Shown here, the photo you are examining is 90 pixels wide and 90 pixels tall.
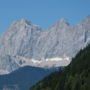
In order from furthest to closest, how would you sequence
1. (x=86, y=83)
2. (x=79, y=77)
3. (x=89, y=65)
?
(x=89, y=65)
(x=79, y=77)
(x=86, y=83)

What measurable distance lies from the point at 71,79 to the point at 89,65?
33.9 feet

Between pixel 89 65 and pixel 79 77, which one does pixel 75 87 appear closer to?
pixel 79 77

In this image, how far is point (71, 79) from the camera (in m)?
192

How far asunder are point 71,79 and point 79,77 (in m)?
7.82

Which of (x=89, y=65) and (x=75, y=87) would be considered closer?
(x=75, y=87)

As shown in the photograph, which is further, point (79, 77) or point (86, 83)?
point (79, 77)

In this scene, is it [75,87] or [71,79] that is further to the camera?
[71,79]

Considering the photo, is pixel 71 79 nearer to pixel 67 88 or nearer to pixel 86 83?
pixel 67 88

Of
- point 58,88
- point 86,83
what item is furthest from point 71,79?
point 86,83

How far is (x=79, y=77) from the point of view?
606ft

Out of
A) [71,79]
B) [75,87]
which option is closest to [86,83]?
[75,87]

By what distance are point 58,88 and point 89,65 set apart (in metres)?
14.5

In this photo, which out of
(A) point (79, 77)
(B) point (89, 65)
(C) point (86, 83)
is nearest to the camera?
(C) point (86, 83)

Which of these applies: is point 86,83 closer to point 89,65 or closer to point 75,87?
point 75,87
